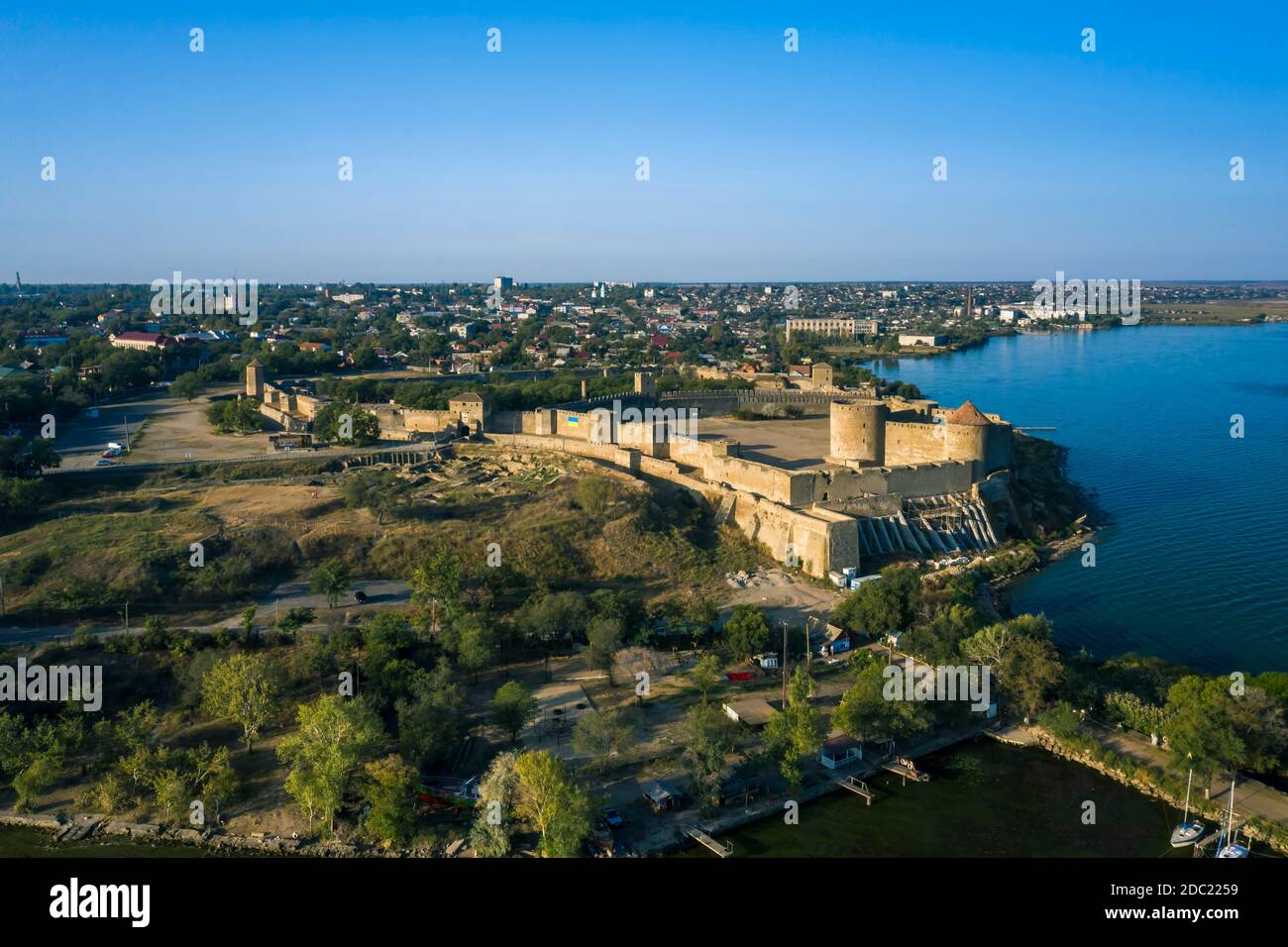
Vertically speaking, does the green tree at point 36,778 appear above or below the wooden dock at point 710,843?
above

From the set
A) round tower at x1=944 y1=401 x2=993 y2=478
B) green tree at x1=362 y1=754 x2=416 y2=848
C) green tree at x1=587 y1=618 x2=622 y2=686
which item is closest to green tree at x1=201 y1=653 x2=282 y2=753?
green tree at x1=362 y1=754 x2=416 y2=848

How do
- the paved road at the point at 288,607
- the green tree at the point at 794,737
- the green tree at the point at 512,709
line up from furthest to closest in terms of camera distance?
1. the paved road at the point at 288,607
2. the green tree at the point at 512,709
3. the green tree at the point at 794,737

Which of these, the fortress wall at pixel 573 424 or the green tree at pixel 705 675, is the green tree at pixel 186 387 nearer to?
the fortress wall at pixel 573 424

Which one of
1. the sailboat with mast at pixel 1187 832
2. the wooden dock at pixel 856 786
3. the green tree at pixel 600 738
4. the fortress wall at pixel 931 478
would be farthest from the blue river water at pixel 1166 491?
the green tree at pixel 600 738

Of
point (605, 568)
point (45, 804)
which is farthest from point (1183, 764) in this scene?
point (45, 804)

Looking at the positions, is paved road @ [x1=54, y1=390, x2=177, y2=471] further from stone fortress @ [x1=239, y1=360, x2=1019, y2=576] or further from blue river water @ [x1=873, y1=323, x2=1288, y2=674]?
blue river water @ [x1=873, y1=323, x2=1288, y2=674]
